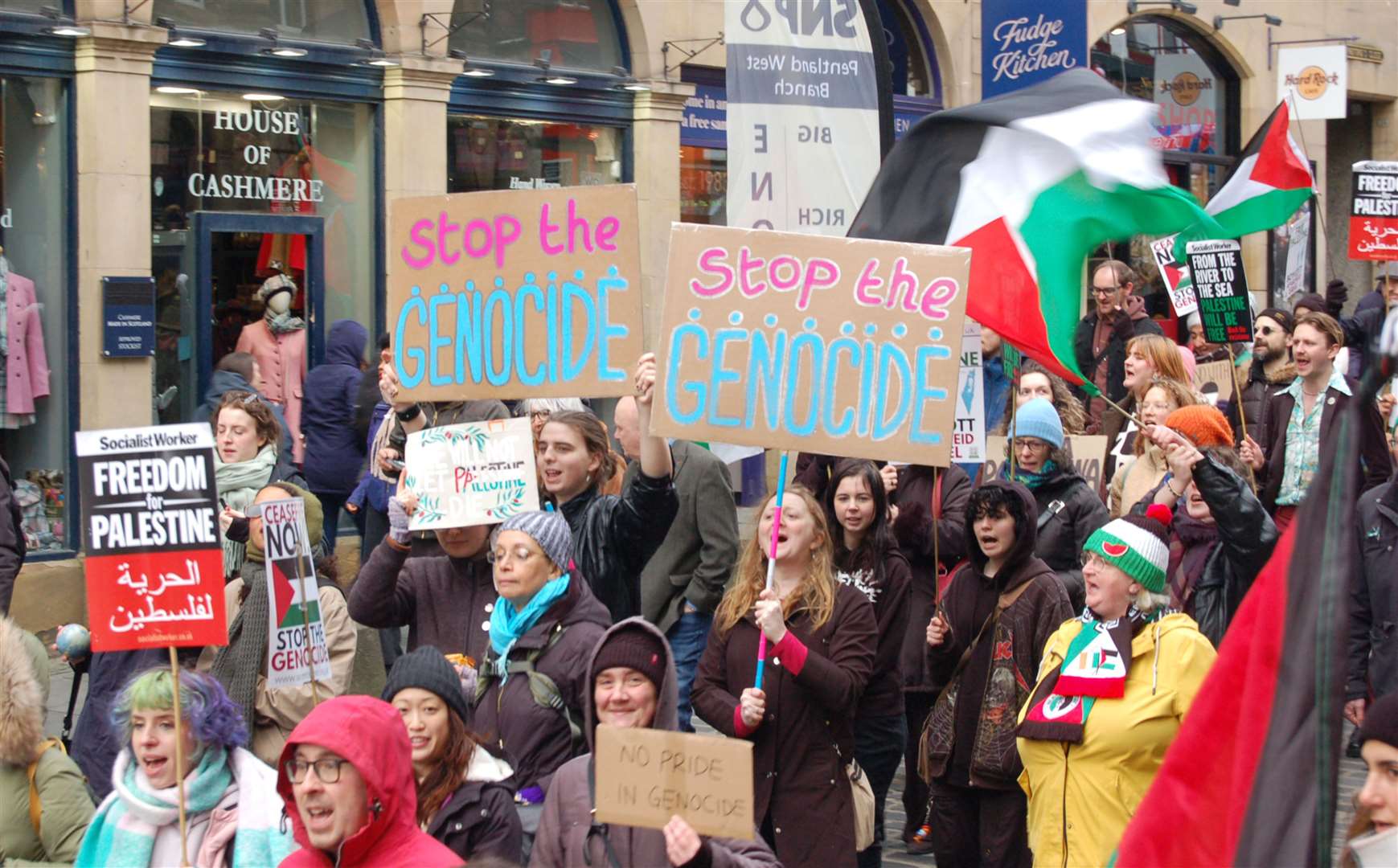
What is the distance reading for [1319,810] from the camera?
8.31 ft

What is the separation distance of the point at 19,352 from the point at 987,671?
24.2ft

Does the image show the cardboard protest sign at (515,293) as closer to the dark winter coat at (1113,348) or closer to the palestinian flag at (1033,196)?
the palestinian flag at (1033,196)

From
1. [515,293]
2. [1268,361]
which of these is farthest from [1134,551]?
[1268,361]

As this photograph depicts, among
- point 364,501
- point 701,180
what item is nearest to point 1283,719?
point 364,501

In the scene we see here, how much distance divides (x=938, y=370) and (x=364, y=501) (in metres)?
5.10

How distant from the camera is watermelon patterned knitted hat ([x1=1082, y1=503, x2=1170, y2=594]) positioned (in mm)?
5633

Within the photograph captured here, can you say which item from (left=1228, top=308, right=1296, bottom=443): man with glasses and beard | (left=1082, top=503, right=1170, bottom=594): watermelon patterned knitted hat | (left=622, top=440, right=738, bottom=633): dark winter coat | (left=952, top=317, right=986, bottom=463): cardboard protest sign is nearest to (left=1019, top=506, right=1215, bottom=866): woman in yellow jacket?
(left=1082, top=503, right=1170, bottom=594): watermelon patterned knitted hat

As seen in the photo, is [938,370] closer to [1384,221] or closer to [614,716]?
[614,716]

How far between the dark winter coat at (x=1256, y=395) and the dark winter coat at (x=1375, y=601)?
3.23 metres

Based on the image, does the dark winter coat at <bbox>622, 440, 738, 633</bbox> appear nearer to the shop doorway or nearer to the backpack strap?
the backpack strap

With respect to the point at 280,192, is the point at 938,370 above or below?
below

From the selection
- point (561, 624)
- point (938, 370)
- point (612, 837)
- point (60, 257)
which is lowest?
point (612, 837)

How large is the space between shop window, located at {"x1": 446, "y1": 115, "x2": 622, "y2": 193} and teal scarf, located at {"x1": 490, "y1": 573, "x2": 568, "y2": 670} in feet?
30.3

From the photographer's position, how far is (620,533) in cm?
639
